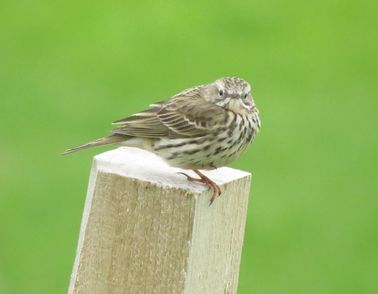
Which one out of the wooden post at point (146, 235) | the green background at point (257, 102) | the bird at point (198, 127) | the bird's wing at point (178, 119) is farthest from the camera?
the green background at point (257, 102)

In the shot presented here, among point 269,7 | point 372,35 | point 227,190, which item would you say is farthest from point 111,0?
point 227,190

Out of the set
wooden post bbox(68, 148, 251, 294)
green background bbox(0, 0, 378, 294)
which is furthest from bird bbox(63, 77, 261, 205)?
green background bbox(0, 0, 378, 294)

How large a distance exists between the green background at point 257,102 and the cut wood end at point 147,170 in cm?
608

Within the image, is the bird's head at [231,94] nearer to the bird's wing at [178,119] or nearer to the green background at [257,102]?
the bird's wing at [178,119]

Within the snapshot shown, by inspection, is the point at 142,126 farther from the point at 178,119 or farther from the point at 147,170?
the point at 147,170

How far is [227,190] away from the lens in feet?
15.6

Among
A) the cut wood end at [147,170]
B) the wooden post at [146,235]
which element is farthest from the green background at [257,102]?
the wooden post at [146,235]

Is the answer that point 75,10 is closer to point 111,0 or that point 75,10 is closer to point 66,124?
point 111,0

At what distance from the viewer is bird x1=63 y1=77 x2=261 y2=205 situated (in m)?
6.60

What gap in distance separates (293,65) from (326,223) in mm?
3677

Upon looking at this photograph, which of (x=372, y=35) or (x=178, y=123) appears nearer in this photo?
(x=178, y=123)

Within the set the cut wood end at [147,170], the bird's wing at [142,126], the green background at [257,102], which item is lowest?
the cut wood end at [147,170]

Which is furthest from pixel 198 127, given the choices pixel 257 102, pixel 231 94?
pixel 257 102

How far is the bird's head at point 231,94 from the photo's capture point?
7.05 meters
